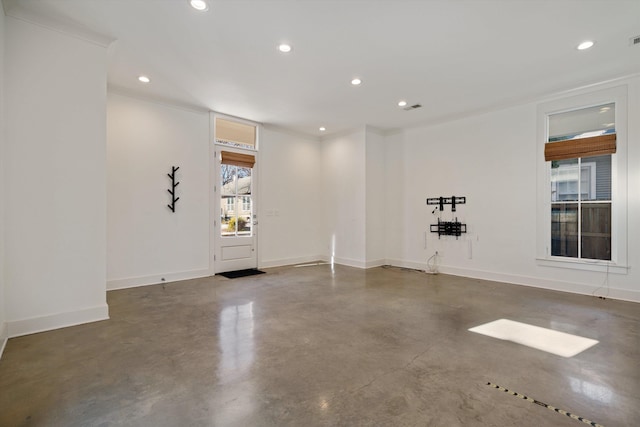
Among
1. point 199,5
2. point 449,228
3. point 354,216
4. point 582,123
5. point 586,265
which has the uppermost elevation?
point 199,5

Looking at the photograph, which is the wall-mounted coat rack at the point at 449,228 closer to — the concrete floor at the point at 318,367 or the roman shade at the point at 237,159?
the concrete floor at the point at 318,367

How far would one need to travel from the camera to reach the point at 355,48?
346 cm

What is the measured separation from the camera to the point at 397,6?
2766 millimetres

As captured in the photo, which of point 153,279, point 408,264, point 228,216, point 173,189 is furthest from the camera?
point 408,264

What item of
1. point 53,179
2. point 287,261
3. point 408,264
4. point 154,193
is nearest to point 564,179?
point 408,264

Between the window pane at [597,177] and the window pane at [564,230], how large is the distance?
27 cm

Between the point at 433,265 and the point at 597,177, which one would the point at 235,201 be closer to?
the point at 433,265

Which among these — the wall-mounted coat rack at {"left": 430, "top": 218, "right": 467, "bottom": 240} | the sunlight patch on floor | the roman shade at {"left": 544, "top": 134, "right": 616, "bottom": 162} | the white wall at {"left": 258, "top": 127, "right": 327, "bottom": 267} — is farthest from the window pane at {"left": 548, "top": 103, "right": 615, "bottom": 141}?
the white wall at {"left": 258, "top": 127, "right": 327, "bottom": 267}

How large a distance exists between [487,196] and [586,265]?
1.75 m

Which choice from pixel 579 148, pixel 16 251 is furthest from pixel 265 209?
pixel 579 148

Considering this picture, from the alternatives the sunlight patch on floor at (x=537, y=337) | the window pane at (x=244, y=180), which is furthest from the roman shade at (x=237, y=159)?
the sunlight patch on floor at (x=537, y=337)

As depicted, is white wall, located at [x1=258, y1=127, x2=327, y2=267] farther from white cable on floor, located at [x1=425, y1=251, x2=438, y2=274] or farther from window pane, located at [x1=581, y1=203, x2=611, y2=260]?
window pane, located at [x1=581, y1=203, x2=611, y2=260]

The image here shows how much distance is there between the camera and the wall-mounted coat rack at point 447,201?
229 inches

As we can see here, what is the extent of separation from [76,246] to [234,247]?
3008mm
